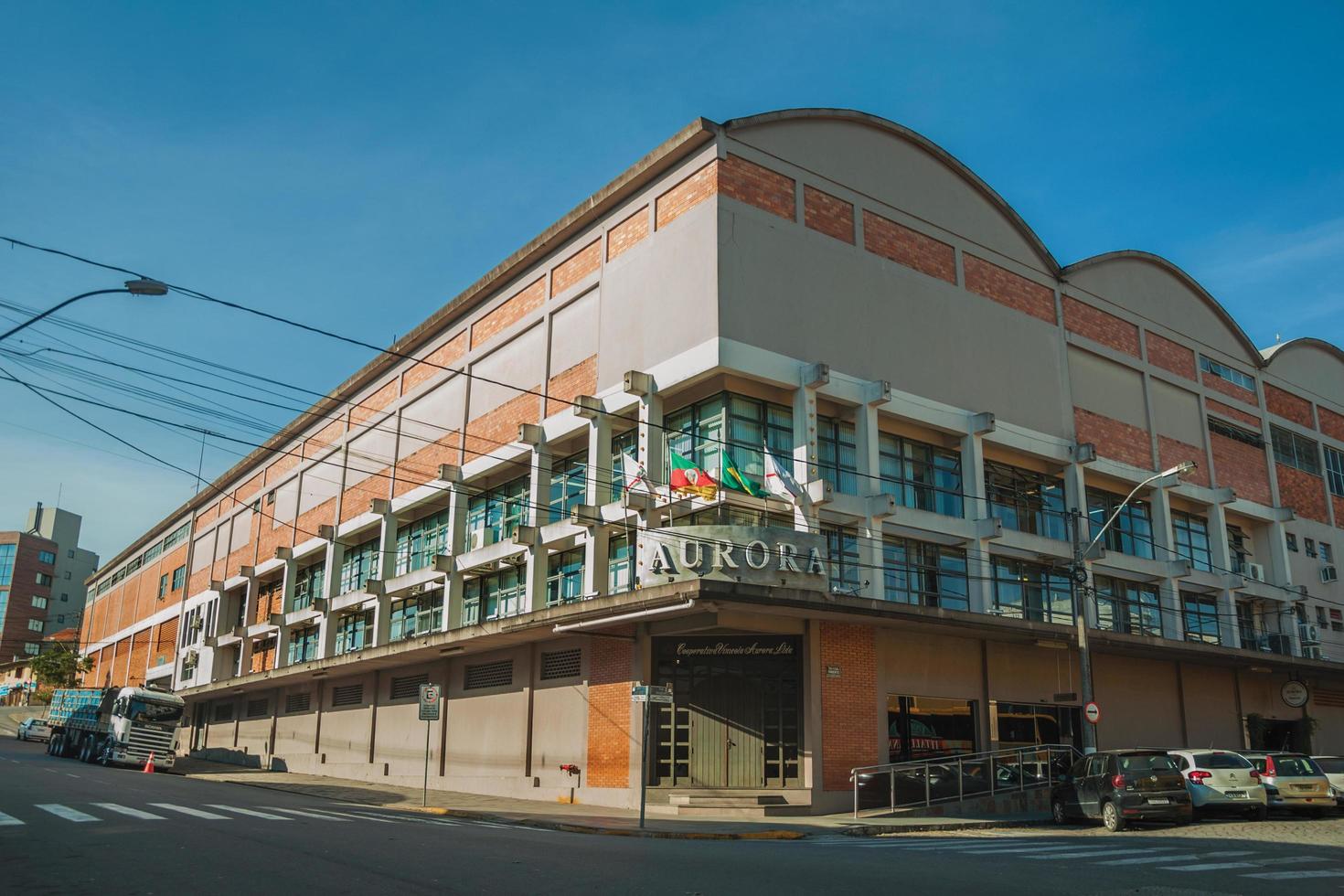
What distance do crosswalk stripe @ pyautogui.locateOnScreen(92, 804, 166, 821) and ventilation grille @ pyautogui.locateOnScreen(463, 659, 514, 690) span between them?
44.8 feet

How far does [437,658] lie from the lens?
34.5 m

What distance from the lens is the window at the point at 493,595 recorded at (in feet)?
109

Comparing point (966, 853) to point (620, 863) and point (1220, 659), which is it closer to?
point (620, 863)

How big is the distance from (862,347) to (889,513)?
4.87 meters

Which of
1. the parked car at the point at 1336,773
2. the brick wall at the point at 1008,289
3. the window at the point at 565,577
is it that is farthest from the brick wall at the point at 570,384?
the parked car at the point at 1336,773

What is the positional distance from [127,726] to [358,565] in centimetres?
1008

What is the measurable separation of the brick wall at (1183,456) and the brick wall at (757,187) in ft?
58.8

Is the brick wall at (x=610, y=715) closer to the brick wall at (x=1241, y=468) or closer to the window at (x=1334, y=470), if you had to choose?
the brick wall at (x=1241, y=468)

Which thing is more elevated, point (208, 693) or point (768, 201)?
point (768, 201)

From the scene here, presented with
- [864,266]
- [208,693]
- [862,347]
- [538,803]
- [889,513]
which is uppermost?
[864,266]

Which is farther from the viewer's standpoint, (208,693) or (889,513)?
(208,693)

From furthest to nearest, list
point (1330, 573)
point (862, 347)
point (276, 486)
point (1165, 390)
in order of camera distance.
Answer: point (276, 486), point (1330, 573), point (1165, 390), point (862, 347)

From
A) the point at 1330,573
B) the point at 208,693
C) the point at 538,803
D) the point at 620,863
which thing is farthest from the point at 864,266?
the point at 208,693

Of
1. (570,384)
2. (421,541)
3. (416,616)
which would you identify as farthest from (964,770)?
(421,541)
